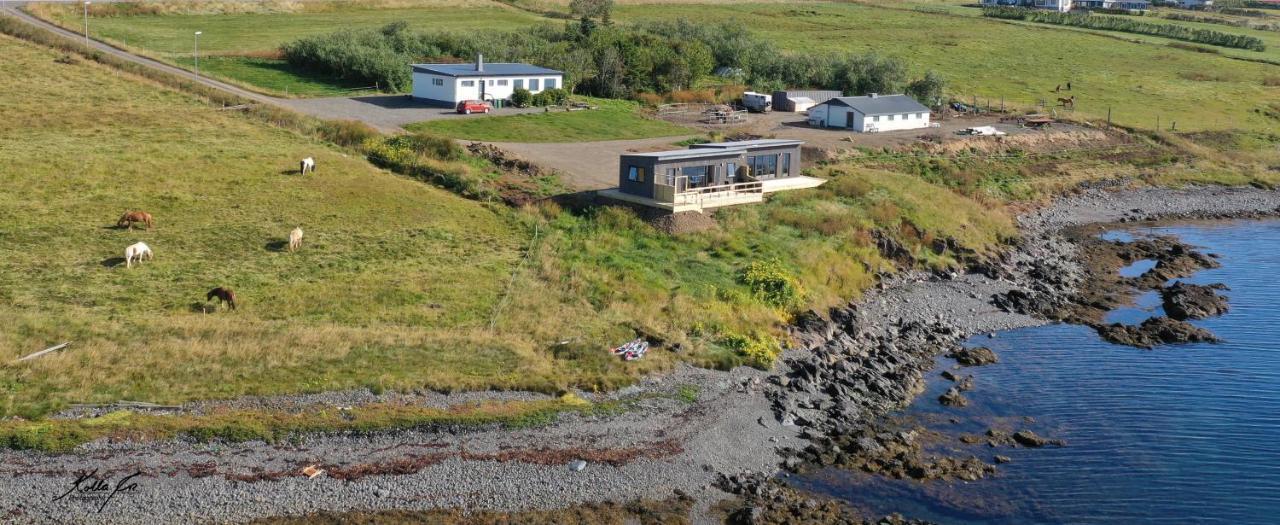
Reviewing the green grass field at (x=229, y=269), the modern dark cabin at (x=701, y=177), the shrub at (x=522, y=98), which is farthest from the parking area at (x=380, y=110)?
the modern dark cabin at (x=701, y=177)

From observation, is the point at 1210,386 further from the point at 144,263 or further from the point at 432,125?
the point at 432,125

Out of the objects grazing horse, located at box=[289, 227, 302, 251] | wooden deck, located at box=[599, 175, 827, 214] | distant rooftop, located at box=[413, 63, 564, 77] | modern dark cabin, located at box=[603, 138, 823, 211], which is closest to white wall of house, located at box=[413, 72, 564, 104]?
distant rooftop, located at box=[413, 63, 564, 77]

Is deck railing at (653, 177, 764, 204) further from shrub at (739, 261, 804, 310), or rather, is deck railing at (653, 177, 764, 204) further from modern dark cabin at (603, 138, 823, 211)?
shrub at (739, 261, 804, 310)

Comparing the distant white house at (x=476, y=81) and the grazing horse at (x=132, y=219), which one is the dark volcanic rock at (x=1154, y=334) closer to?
the grazing horse at (x=132, y=219)

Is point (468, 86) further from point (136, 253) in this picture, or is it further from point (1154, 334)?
point (1154, 334)

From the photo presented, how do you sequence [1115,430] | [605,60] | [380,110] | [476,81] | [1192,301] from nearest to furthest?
[1115,430]
[1192,301]
[380,110]
[476,81]
[605,60]

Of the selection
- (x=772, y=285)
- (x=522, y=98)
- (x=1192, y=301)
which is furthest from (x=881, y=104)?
(x=772, y=285)
